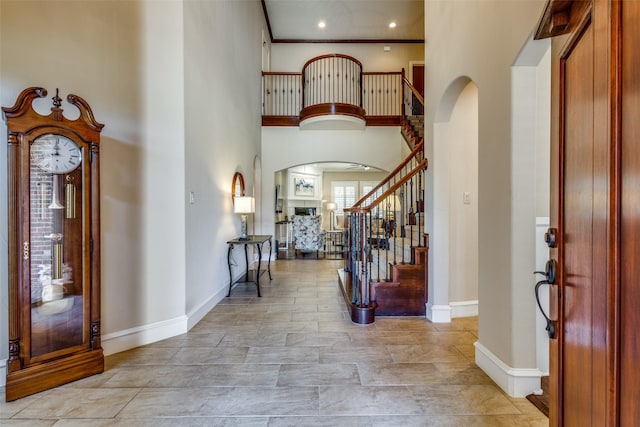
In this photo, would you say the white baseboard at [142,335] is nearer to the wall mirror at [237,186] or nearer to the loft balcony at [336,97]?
the wall mirror at [237,186]

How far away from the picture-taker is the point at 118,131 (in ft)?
8.25

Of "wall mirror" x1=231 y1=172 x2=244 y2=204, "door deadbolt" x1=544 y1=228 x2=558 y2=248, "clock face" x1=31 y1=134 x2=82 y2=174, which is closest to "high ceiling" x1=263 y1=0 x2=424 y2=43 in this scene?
"wall mirror" x1=231 y1=172 x2=244 y2=204

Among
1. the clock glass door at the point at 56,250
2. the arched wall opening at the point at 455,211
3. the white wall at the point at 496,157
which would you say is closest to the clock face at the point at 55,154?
the clock glass door at the point at 56,250

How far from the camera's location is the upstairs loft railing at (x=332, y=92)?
653 cm

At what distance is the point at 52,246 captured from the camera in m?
2.07

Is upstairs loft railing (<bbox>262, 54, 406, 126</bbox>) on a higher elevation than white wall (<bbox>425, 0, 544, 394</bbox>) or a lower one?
higher

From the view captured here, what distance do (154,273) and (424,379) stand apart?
7.92 feet

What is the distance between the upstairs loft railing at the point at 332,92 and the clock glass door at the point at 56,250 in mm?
4916

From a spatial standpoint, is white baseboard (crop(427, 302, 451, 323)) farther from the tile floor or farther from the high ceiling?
the high ceiling

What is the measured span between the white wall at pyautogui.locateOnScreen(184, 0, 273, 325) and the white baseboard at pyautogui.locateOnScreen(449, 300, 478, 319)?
2.76 m

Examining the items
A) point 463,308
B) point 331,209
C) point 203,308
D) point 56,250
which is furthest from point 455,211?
point 331,209

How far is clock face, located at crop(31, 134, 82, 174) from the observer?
1.99 m

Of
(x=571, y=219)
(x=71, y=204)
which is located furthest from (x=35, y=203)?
(x=571, y=219)

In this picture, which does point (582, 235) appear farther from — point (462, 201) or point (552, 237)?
point (462, 201)
